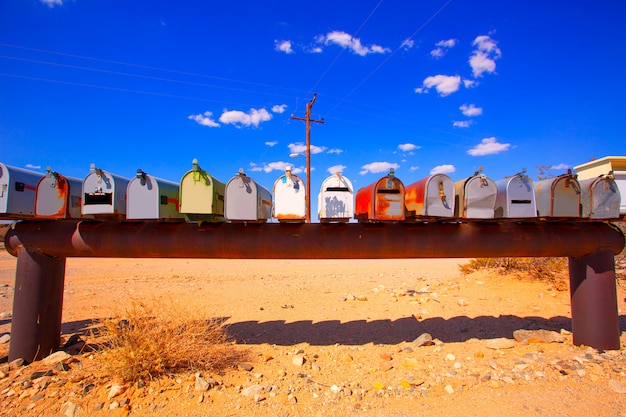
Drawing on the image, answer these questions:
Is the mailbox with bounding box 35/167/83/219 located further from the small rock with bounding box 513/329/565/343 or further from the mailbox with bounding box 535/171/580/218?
the small rock with bounding box 513/329/565/343

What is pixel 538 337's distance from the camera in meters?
4.09

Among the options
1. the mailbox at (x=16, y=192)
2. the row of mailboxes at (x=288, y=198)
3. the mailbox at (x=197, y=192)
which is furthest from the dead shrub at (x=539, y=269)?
the mailbox at (x=16, y=192)

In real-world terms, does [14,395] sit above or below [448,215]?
below

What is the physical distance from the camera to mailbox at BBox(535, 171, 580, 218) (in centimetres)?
321

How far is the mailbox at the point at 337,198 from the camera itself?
324 cm

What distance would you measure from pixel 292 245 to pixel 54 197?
7.44 feet

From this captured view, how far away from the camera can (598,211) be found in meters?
3.30

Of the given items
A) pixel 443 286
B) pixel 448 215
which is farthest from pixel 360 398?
pixel 443 286

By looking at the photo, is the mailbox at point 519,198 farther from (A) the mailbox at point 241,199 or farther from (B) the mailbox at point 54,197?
(B) the mailbox at point 54,197

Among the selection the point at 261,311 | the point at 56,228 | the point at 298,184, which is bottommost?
the point at 261,311

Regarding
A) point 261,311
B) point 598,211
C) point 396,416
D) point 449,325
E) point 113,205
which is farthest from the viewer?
point 261,311

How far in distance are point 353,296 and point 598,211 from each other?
4396 mm

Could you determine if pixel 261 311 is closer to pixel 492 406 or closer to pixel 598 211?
pixel 492 406

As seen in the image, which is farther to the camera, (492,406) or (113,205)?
(113,205)
